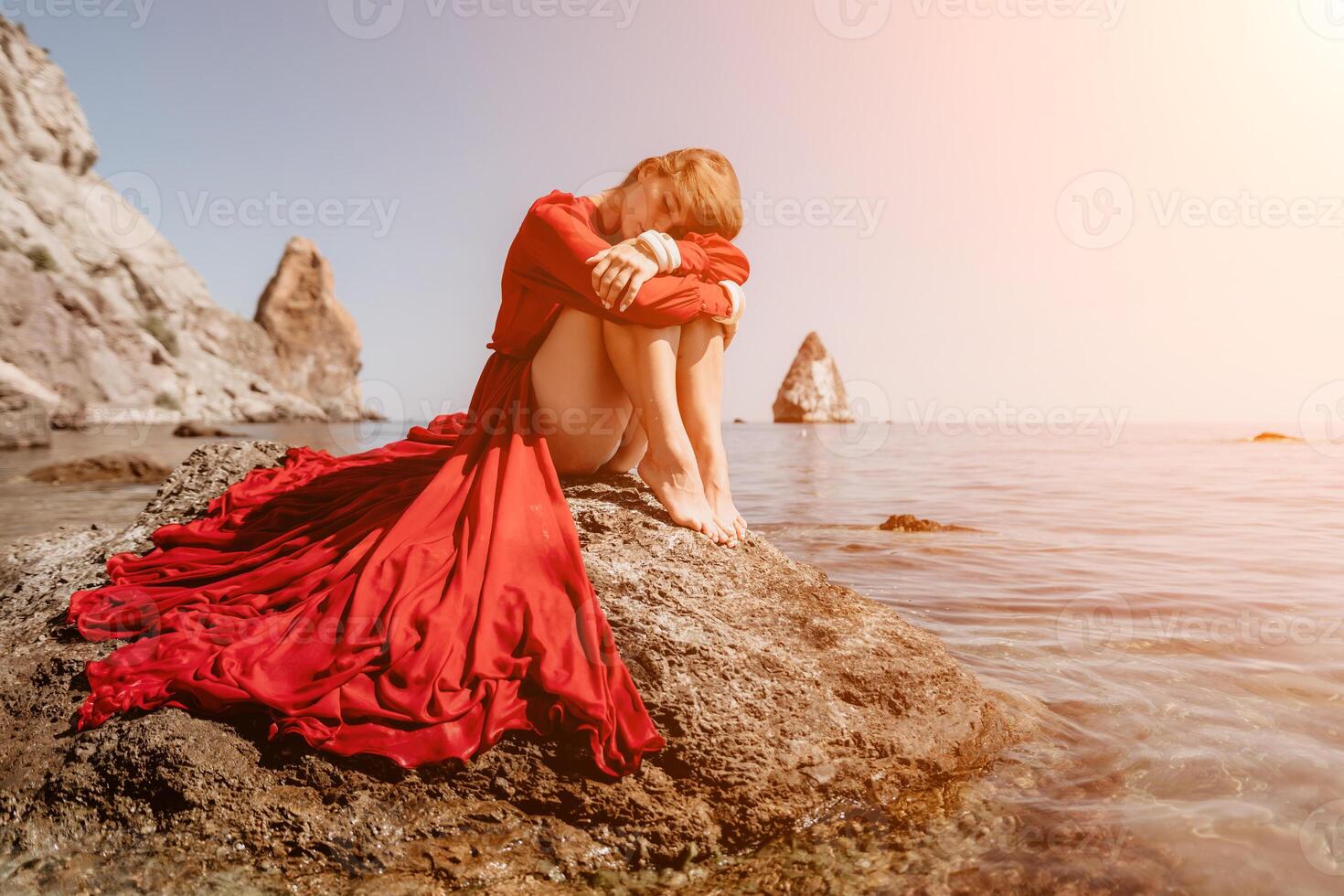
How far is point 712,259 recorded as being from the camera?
3.03 meters

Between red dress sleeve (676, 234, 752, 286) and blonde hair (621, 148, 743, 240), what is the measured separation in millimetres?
64

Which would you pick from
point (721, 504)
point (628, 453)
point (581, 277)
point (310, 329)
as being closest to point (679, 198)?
point (581, 277)

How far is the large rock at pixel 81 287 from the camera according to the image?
37.5 meters

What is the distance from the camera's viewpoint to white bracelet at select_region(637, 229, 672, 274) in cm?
276

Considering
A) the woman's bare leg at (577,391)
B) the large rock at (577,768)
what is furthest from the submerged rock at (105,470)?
the woman's bare leg at (577,391)

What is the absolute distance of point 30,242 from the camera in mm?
38969

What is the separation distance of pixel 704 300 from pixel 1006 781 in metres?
1.98

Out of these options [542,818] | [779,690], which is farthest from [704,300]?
[542,818]

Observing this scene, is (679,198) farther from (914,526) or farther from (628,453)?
(914,526)

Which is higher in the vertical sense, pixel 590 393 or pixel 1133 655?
pixel 590 393

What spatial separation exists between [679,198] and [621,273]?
0.55 m

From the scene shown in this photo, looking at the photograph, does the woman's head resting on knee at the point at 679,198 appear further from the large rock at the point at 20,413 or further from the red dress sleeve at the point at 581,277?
the large rock at the point at 20,413

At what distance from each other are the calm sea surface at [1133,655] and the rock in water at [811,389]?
6919 cm

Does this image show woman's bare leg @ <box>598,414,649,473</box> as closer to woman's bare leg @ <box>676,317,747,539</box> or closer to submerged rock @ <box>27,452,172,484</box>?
woman's bare leg @ <box>676,317,747,539</box>
